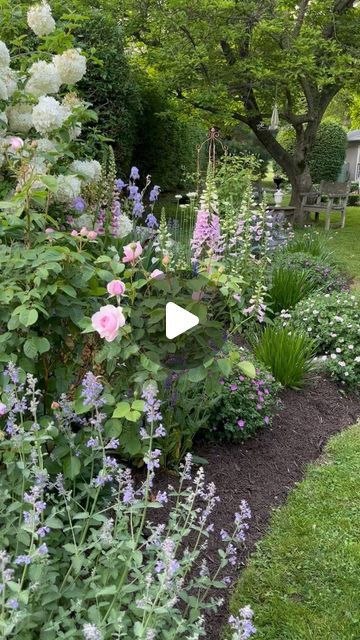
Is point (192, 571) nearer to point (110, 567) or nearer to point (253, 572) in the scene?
point (253, 572)

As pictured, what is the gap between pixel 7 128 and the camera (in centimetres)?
244

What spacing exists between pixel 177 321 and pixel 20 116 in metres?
1.36

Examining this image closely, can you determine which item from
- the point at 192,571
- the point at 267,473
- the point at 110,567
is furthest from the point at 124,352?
the point at 267,473

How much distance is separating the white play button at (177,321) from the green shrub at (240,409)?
147cm

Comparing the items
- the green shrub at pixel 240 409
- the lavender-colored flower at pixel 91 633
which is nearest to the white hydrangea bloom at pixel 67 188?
the green shrub at pixel 240 409

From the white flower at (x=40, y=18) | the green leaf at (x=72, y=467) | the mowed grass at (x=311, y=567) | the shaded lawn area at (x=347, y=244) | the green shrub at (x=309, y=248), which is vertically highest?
the white flower at (x=40, y=18)

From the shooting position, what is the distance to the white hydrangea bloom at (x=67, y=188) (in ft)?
7.36

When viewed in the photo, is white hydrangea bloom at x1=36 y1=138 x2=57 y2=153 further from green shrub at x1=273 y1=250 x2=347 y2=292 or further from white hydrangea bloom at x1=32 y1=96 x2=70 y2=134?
green shrub at x1=273 y1=250 x2=347 y2=292

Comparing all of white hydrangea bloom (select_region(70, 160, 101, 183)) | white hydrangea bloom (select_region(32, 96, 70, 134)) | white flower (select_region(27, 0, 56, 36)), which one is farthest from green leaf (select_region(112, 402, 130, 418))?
white flower (select_region(27, 0, 56, 36))

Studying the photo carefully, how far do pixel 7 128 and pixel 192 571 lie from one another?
75.7 inches

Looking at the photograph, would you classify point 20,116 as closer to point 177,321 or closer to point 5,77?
point 5,77

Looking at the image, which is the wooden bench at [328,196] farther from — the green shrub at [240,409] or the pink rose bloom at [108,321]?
the pink rose bloom at [108,321]

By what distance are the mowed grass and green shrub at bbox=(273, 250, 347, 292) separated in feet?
10.1

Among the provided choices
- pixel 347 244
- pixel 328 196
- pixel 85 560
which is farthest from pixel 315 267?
pixel 328 196
